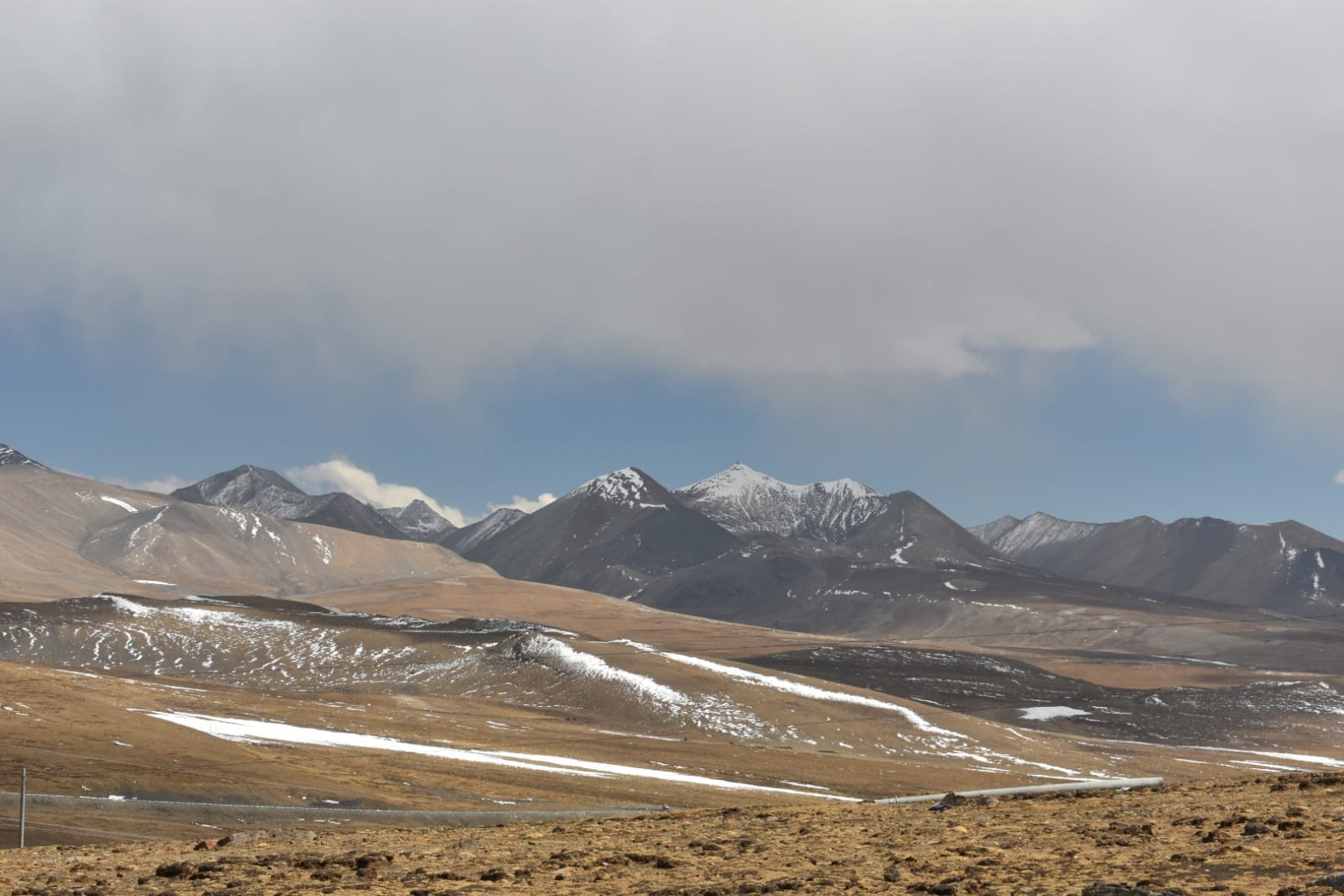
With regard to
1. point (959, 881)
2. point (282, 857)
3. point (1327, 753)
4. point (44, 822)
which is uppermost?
point (959, 881)

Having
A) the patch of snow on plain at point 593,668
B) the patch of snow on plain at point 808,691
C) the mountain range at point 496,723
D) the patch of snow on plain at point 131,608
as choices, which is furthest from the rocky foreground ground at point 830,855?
the patch of snow on plain at point 131,608

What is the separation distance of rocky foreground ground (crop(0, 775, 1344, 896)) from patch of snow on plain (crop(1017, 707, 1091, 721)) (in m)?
133

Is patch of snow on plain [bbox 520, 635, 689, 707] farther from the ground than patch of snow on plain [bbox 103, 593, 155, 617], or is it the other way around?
patch of snow on plain [bbox 103, 593, 155, 617]

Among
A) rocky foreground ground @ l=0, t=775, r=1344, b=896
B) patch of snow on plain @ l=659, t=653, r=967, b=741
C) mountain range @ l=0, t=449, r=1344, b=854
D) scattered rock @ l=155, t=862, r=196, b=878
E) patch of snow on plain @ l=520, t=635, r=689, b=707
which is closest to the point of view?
rocky foreground ground @ l=0, t=775, r=1344, b=896

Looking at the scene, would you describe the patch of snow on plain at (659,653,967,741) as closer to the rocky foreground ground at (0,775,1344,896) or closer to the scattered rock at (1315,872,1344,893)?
the rocky foreground ground at (0,775,1344,896)

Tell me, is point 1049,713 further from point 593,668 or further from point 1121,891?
point 1121,891

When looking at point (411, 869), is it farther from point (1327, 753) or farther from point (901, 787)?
point (1327, 753)

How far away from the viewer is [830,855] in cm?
2048

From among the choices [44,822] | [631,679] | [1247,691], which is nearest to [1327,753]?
[1247,691]

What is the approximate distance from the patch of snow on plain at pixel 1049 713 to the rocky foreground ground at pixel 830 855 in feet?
438

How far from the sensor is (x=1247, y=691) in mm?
182750

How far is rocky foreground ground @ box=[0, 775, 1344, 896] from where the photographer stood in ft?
54.6

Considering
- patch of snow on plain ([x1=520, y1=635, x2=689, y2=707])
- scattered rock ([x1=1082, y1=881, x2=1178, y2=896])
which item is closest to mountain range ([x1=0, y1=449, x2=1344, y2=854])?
patch of snow on plain ([x1=520, y1=635, x2=689, y2=707])

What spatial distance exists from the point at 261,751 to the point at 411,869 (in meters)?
47.3
